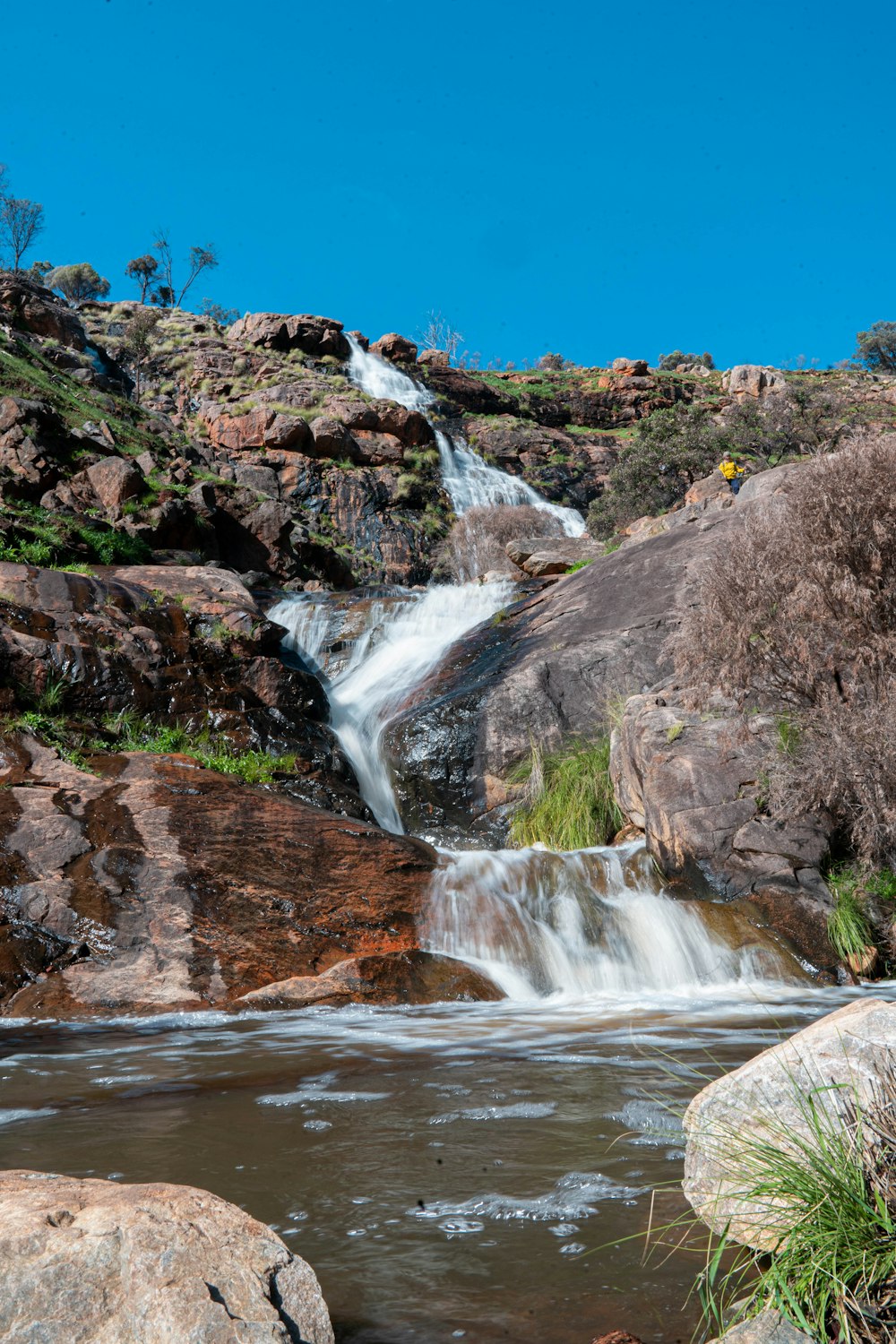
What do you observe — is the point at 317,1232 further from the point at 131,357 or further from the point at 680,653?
the point at 131,357

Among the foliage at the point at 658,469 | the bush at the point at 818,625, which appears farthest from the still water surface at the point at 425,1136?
the foliage at the point at 658,469

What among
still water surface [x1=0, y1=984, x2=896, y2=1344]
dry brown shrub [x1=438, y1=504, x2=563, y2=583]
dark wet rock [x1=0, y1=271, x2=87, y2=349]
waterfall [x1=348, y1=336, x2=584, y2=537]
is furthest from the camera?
waterfall [x1=348, y1=336, x2=584, y2=537]

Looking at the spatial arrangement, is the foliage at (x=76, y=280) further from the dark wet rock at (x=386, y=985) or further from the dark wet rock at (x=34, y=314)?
the dark wet rock at (x=386, y=985)

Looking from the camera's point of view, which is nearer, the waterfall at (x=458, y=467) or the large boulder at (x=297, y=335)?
the waterfall at (x=458, y=467)

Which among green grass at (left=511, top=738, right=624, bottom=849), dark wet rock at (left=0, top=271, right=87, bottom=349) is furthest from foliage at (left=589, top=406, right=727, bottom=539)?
dark wet rock at (left=0, top=271, right=87, bottom=349)

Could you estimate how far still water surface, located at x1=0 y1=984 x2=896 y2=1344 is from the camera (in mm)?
3137

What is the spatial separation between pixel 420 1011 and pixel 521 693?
7.07 metres

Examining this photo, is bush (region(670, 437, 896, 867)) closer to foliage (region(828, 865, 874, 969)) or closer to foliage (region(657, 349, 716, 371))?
foliage (region(828, 865, 874, 969))

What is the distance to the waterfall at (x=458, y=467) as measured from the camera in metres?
38.0

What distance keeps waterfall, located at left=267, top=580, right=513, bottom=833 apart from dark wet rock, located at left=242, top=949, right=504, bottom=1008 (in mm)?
4957

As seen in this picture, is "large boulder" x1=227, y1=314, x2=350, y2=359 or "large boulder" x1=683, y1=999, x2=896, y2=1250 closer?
"large boulder" x1=683, y1=999, x2=896, y2=1250

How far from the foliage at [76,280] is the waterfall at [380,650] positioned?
58492mm

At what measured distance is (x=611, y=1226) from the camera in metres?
3.57

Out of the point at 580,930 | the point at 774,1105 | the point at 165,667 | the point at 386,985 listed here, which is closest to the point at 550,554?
the point at 165,667
